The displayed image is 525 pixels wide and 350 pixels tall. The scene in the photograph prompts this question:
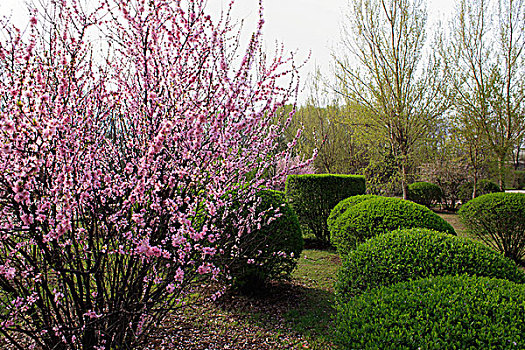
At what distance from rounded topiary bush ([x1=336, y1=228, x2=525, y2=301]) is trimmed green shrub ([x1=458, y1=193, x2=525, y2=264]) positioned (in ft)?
12.8

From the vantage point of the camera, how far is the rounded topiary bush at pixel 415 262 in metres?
2.43

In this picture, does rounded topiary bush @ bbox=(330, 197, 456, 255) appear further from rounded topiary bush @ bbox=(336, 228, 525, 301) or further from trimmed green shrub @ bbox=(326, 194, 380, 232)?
rounded topiary bush @ bbox=(336, 228, 525, 301)

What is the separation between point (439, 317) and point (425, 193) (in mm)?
13921

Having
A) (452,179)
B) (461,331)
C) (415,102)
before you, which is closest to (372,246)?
(461,331)

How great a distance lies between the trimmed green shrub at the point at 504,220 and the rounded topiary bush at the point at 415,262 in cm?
389

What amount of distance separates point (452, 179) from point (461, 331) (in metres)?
15.2

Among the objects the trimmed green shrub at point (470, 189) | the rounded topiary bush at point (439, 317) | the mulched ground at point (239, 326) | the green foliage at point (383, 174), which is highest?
the green foliage at point (383, 174)

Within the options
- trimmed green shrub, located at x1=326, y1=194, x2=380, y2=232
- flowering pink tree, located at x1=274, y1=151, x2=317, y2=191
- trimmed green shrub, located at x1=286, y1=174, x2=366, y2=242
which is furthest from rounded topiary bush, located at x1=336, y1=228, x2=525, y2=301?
trimmed green shrub, located at x1=286, y1=174, x2=366, y2=242

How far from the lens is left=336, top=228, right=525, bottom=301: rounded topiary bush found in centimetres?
243

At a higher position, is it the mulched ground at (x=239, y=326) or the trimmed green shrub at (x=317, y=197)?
the trimmed green shrub at (x=317, y=197)

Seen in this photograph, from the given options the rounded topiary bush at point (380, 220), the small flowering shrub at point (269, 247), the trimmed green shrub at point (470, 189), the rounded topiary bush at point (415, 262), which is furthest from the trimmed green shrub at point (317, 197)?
the trimmed green shrub at point (470, 189)

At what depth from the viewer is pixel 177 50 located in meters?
2.31

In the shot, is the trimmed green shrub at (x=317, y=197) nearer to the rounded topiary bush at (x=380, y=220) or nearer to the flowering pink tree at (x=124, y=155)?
the rounded topiary bush at (x=380, y=220)

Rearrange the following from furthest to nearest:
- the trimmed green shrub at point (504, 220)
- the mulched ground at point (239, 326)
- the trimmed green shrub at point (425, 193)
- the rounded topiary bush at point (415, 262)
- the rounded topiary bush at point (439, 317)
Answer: the trimmed green shrub at point (425, 193) → the trimmed green shrub at point (504, 220) → the mulched ground at point (239, 326) → the rounded topiary bush at point (415, 262) → the rounded topiary bush at point (439, 317)
